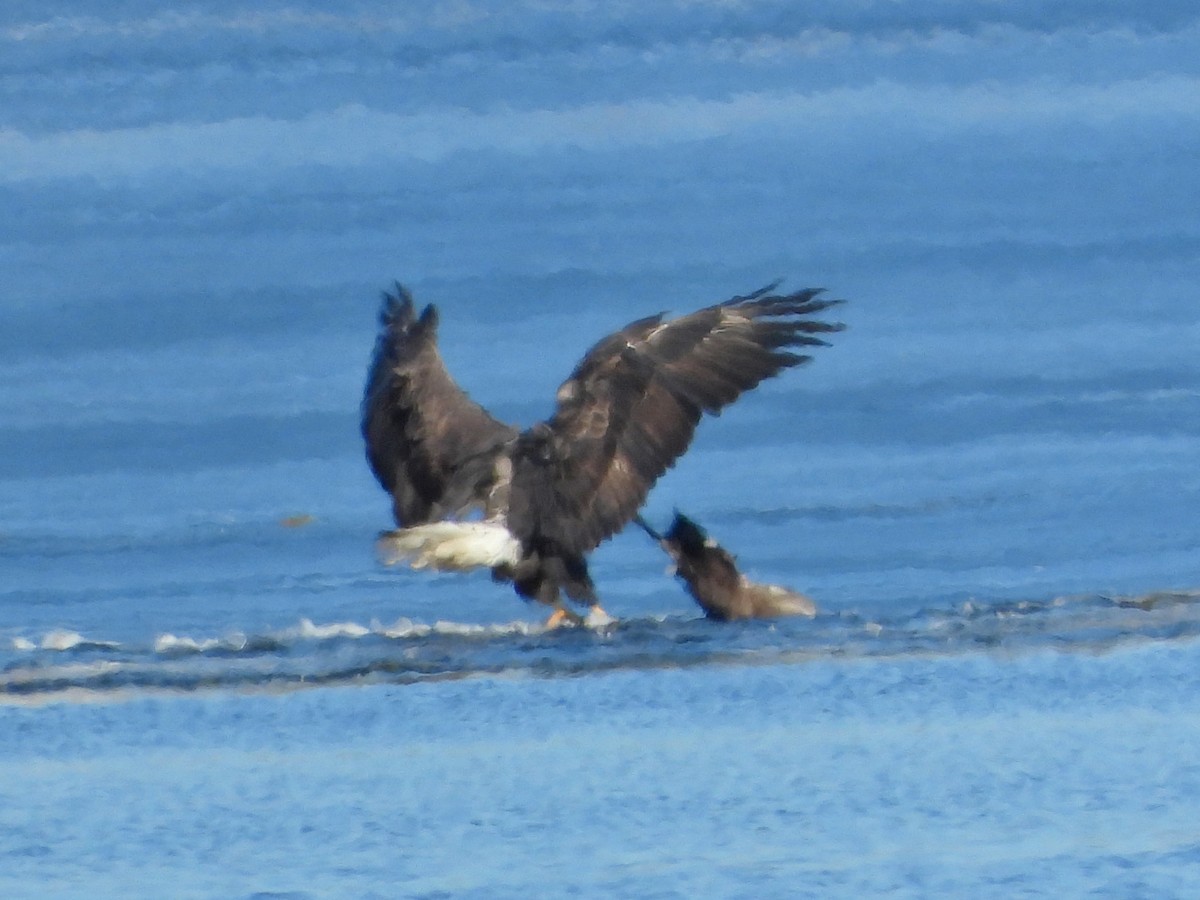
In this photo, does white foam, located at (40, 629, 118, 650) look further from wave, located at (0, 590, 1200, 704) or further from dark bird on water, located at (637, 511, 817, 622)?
Result: dark bird on water, located at (637, 511, 817, 622)

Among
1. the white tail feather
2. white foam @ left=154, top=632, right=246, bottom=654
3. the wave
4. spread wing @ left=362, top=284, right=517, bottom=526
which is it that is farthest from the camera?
spread wing @ left=362, top=284, right=517, bottom=526

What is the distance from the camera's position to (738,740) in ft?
26.0

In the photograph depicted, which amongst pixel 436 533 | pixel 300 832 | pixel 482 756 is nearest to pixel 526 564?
pixel 436 533

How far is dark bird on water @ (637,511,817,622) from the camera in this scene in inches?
404

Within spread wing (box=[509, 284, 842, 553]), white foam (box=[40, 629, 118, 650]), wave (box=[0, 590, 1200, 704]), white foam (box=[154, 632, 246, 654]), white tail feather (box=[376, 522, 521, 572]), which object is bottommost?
wave (box=[0, 590, 1200, 704])

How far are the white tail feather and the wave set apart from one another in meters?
0.36

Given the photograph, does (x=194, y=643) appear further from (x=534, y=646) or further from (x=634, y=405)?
(x=634, y=405)

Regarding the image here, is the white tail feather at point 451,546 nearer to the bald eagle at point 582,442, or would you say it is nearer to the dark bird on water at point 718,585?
the bald eagle at point 582,442

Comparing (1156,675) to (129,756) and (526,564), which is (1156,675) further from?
(129,756)

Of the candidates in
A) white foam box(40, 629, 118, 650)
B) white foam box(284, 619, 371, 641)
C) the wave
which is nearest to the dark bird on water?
the wave

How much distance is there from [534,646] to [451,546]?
0.59 m

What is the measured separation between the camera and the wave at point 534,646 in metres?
9.21

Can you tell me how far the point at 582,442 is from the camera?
9.51 m

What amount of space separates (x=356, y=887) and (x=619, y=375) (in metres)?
3.47
